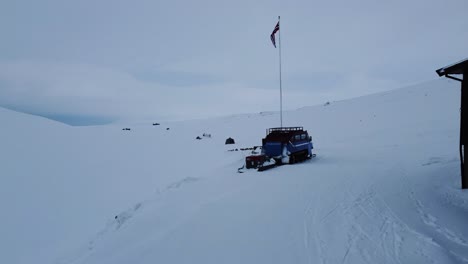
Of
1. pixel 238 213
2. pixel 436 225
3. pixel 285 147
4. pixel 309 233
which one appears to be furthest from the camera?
pixel 285 147

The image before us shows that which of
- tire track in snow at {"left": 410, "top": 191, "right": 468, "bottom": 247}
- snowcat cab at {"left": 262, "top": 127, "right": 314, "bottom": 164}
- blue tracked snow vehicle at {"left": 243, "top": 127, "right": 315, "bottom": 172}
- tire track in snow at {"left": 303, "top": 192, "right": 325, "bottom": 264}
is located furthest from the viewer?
snowcat cab at {"left": 262, "top": 127, "right": 314, "bottom": 164}

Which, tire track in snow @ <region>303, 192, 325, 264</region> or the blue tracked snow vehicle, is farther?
the blue tracked snow vehicle

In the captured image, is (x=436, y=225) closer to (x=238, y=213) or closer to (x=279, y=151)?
(x=238, y=213)

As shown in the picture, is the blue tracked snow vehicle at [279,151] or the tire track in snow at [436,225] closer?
the tire track in snow at [436,225]

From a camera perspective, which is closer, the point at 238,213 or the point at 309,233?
the point at 309,233

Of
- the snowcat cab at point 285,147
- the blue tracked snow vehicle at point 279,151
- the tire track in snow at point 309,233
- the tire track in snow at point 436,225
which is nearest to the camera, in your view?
the tire track in snow at point 309,233

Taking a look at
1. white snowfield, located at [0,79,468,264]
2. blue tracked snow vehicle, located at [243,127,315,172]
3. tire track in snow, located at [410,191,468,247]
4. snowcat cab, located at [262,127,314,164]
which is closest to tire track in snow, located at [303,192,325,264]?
white snowfield, located at [0,79,468,264]

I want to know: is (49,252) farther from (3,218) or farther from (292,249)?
(292,249)

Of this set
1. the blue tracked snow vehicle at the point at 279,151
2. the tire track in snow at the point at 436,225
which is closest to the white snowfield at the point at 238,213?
the tire track in snow at the point at 436,225

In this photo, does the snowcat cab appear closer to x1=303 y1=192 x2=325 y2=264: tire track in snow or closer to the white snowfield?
the white snowfield

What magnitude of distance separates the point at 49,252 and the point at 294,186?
8.54 m

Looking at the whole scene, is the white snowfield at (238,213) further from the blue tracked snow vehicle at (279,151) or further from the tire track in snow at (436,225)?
the blue tracked snow vehicle at (279,151)

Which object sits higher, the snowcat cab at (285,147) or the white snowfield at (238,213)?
the snowcat cab at (285,147)

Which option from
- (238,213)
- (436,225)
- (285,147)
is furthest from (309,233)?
(285,147)
